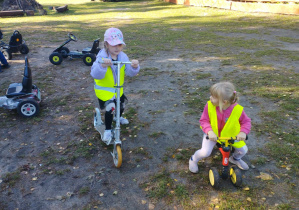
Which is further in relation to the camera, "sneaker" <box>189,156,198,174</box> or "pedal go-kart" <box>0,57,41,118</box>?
"pedal go-kart" <box>0,57,41,118</box>

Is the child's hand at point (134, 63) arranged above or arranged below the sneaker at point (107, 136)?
above

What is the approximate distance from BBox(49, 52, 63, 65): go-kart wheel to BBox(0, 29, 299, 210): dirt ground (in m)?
1.21

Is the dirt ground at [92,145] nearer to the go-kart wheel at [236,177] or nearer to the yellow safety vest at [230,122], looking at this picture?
the go-kart wheel at [236,177]

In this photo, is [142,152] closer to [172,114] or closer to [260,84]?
[172,114]

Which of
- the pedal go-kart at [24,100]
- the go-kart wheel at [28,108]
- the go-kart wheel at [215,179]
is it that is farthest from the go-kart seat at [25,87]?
the go-kart wheel at [215,179]

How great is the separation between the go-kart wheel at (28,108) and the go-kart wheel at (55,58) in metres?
3.78

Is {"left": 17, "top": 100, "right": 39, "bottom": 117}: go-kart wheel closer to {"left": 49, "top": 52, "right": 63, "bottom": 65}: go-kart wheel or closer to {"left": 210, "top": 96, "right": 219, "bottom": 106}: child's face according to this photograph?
{"left": 210, "top": 96, "right": 219, "bottom": 106}: child's face

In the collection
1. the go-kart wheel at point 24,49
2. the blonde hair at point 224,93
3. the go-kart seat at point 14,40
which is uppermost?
the go-kart seat at point 14,40

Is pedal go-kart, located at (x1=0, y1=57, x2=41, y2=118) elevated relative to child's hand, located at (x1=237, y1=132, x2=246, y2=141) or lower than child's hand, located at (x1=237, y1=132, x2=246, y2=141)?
lower

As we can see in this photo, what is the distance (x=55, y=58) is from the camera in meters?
8.39

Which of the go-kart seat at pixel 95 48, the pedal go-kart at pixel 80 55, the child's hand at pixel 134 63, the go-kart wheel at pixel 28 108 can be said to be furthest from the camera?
the pedal go-kart at pixel 80 55

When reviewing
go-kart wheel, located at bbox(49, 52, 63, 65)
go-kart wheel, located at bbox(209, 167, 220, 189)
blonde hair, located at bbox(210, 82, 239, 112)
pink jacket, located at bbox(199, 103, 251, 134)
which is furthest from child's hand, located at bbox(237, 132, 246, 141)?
go-kart wheel, located at bbox(49, 52, 63, 65)

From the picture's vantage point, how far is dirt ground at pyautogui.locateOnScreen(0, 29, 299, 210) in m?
3.11

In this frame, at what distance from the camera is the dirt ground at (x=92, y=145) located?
3.11 m
